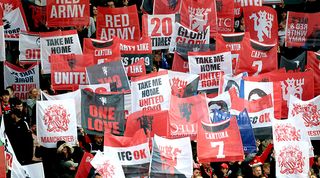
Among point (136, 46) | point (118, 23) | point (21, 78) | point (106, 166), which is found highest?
point (118, 23)

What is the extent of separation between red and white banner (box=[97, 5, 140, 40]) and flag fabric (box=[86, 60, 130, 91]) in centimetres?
253

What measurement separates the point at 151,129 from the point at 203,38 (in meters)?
5.05

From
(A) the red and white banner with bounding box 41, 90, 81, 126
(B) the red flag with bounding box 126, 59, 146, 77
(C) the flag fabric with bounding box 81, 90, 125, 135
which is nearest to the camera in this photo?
(C) the flag fabric with bounding box 81, 90, 125, 135

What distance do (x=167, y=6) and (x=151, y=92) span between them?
15.2 feet

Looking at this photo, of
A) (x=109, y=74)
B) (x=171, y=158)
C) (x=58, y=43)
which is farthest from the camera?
(x=58, y=43)

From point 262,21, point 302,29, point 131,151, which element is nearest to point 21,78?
point 131,151

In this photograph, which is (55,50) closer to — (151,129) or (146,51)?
(146,51)

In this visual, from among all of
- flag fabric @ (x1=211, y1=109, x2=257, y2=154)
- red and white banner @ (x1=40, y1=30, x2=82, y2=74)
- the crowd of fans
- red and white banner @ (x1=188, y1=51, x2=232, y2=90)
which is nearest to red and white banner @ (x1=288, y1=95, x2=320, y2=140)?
the crowd of fans

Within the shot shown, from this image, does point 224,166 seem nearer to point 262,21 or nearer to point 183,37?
point 183,37

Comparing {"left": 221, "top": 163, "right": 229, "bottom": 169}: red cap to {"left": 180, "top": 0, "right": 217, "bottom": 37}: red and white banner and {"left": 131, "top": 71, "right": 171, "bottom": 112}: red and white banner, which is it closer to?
{"left": 131, "top": 71, "right": 171, "bottom": 112}: red and white banner

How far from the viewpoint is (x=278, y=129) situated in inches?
1061

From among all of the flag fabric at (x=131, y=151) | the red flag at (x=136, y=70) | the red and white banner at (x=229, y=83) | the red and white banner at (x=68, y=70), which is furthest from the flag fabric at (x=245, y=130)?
the red and white banner at (x=68, y=70)

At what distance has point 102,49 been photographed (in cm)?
2991

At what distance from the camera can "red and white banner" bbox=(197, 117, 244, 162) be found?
26.4 m
